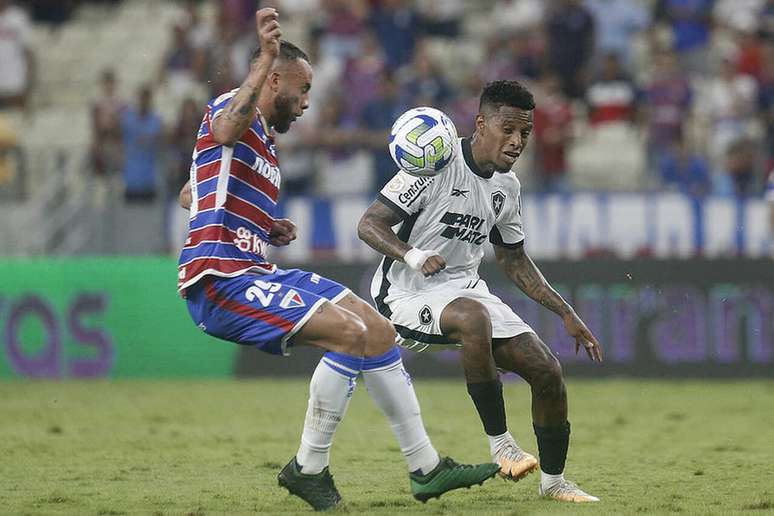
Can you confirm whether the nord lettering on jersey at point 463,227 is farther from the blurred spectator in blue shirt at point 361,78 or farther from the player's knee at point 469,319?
the blurred spectator in blue shirt at point 361,78

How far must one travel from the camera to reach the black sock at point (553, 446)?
7.89m

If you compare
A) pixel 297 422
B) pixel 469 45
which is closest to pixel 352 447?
pixel 297 422

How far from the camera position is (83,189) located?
17562mm

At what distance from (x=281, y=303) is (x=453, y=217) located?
1499 mm

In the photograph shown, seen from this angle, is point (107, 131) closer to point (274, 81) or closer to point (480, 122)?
point (480, 122)

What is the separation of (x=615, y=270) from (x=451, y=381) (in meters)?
2.26

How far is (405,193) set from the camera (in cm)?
812

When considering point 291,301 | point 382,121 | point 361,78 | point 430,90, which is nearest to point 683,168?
point 430,90

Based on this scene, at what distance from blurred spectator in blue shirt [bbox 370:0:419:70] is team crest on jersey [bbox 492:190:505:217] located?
11.5 meters

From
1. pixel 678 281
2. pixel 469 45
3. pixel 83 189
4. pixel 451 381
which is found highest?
pixel 469 45

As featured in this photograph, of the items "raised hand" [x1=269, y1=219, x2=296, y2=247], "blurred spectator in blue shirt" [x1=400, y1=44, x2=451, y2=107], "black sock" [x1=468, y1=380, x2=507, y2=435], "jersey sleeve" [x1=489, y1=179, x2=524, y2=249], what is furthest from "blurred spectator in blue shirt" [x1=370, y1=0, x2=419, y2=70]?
"black sock" [x1=468, y1=380, x2=507, y2=435]

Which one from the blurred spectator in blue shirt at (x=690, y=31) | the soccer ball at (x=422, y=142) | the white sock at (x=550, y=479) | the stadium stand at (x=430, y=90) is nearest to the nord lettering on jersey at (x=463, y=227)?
the soccer ball at (x=422, y=142)

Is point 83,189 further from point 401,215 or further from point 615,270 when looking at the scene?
point 401,215

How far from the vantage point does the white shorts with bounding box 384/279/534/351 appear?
8117 mm
